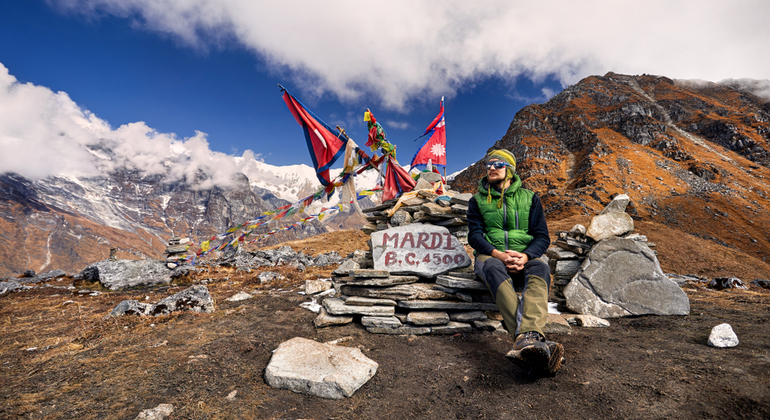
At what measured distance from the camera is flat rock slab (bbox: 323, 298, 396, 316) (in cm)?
464

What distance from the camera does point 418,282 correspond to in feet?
16.4

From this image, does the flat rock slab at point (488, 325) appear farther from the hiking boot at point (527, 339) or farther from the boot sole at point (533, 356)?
the boot sole at point (533, 356)

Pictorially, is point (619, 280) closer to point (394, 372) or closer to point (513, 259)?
point (513, 259)

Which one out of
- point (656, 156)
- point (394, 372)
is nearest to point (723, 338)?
point (394, 372)

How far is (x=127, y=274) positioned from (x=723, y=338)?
47.1 feet

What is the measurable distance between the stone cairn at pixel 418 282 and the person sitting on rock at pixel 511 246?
0.82 m

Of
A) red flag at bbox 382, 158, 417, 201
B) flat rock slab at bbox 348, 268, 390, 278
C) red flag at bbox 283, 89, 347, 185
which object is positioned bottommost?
flat rock slab at bbox 348, 268, 390, 278

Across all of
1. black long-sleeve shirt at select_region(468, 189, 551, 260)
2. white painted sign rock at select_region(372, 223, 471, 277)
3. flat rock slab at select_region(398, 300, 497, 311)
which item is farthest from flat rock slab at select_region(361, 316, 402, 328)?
black long-sleeve shirt at select_region(468, 189, 551, 260)

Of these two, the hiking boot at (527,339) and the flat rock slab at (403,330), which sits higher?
the hiking boot at (527,339)

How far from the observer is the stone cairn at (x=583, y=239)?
18.3ft

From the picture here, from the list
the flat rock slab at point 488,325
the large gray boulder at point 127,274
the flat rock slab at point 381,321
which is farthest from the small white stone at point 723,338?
the large gray boulder at point 127,274

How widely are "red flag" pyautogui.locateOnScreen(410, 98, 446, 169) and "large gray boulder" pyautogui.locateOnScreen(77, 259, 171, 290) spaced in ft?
32.6

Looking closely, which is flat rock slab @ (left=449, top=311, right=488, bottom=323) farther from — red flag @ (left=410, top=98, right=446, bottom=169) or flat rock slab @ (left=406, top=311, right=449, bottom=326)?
red flag @ (left=410, top=98, right=446, bottom=169)

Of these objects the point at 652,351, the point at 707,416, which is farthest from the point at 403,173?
the point at 707,416
